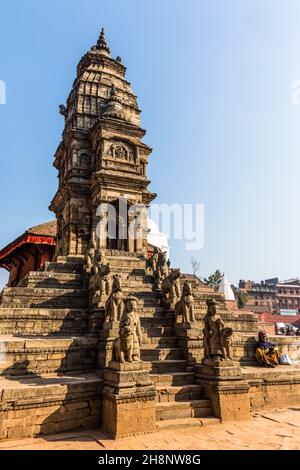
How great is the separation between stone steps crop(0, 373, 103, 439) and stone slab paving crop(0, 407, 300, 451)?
0.67 feet

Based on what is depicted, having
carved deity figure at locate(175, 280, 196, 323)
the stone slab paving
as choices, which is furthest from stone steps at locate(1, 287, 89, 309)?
the stone slab paving

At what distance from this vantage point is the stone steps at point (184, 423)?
21.6 ft

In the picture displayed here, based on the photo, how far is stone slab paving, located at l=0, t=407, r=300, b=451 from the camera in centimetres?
568

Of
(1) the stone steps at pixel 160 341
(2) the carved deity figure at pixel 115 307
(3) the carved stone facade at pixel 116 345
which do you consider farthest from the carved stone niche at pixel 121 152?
(1) the stone steps at pixel 160 341

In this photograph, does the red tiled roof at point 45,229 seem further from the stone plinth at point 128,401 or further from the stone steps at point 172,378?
the stone plinth at point 128,401

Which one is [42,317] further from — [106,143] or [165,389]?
[106,143]

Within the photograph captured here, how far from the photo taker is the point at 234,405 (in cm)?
732

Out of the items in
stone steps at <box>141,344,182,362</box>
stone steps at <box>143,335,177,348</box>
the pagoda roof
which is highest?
the pagoda roof

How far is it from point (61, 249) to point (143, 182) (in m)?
6.00

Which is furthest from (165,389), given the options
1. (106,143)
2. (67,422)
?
(106,143)

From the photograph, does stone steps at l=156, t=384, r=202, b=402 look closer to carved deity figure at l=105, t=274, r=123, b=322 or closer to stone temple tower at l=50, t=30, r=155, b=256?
carved deity figure at l=105, t=274, r=123, b=322

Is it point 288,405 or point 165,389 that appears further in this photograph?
point 288,405

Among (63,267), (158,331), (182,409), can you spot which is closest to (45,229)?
(63,267)
